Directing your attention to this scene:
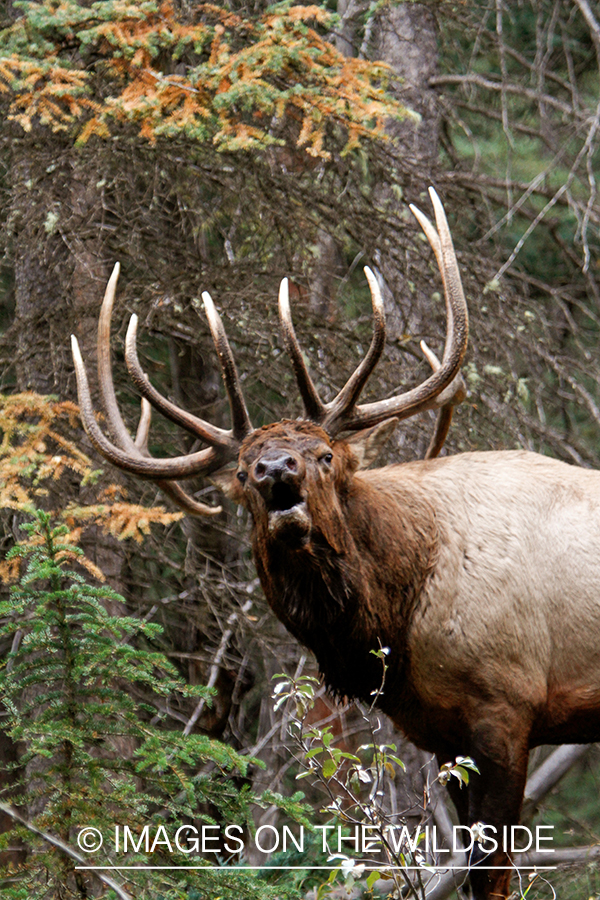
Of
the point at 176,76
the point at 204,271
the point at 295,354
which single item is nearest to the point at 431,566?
the point at 295,354

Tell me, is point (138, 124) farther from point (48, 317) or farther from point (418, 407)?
point (418, 407)

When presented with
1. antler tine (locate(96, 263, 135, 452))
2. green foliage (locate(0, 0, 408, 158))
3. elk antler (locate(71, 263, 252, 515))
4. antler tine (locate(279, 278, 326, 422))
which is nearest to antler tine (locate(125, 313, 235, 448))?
elk antler (locate(71, 263, 252, 515))

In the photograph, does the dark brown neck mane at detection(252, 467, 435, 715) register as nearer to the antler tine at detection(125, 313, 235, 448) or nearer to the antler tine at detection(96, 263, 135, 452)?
the antler tine at detection(125, 313, 235, 448)

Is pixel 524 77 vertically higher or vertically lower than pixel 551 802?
higher

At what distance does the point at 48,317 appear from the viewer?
6.41 metres

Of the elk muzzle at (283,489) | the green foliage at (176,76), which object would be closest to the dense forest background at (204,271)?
the green foliage at (176,76)

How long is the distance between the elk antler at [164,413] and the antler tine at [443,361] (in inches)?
20.2

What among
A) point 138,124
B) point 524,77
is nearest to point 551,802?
point 524,77

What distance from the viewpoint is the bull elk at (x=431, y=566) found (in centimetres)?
449

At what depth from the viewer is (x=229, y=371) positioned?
4.81 m

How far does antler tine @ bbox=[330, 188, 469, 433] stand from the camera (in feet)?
16.3

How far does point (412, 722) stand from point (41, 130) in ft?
13.8

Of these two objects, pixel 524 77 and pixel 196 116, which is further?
pixel 524 77

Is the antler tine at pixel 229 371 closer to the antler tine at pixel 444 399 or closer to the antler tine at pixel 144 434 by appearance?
the antler tine at pixel 144 434
